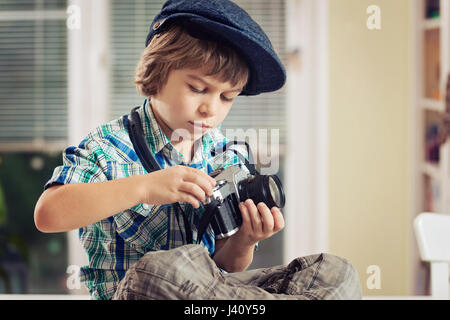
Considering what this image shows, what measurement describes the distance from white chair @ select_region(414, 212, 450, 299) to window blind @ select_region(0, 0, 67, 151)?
1134mm

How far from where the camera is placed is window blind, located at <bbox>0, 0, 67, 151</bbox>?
5.14ft

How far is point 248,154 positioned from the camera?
618 millimetres

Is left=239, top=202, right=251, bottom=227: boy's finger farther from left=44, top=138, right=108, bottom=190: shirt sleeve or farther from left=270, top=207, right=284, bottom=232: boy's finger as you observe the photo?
left=44, top=138, right=108, bottom=190: shirt sleeve

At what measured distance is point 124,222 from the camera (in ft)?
1.72

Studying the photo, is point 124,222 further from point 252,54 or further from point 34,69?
point 34,69

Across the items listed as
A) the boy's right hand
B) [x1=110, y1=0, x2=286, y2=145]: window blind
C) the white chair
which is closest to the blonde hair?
the boy's right hand

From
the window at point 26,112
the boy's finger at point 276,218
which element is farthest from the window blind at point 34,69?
the boy's finger at point 276,218

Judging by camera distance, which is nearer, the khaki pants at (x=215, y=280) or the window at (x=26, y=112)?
the khaki pants at (x=215, y=280)

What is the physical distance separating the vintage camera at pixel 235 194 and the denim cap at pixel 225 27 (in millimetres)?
113

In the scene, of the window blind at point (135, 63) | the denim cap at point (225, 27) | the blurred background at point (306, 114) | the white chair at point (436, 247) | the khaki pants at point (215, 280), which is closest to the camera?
the khaki pants at point (215, 280)

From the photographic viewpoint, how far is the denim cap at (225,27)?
478mm

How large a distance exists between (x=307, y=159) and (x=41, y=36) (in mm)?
876

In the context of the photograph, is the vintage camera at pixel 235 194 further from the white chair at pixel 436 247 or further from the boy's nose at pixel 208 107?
the white chair at pixel 436 247
